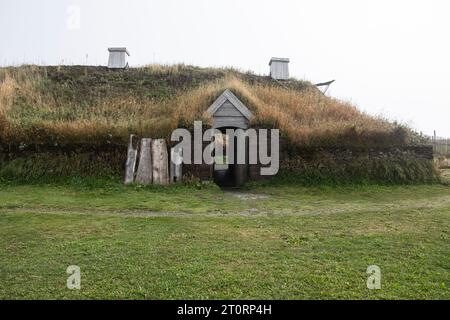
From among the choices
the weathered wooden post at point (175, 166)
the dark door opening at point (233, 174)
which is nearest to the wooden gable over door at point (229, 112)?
the dark door opening at point (233, 174)

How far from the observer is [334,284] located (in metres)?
4.43

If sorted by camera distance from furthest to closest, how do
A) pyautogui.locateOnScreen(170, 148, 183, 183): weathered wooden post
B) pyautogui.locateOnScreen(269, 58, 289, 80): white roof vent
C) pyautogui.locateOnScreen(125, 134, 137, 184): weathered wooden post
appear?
pyautogui.locateOnScreen(269, 58, 289, 80): white roof vent
pyautogui.locateOnScreen(170, 148, 183, 183): weathered wooden post
pyautogui.locateOnScreen(125, 134, 137, 184): weathered wooden post

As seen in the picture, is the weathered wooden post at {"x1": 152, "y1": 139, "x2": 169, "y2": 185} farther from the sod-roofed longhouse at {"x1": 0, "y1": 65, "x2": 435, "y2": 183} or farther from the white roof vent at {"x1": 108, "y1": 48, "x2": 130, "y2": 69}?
the white roof vent at {"x1": 108, "y1": 48, "x2": 130, "y2": 69}

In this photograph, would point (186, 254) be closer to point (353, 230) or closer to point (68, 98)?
point (353, 230)

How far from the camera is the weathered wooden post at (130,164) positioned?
11914mm

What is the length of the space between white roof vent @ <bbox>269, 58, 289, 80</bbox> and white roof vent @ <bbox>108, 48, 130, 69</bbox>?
899 centimetres

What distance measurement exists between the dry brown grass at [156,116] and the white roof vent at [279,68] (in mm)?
4907

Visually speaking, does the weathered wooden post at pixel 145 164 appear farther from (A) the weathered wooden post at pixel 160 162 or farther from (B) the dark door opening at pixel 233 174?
(B) the dark door opening at pixel 233 174

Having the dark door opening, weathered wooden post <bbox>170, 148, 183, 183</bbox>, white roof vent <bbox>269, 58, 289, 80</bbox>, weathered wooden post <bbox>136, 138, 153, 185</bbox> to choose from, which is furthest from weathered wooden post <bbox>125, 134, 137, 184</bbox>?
white roof vent <bbox>269, 58, 289, 80</bbox>

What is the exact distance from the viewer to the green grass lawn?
4.32 meters

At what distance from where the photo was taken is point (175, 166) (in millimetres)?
12305
